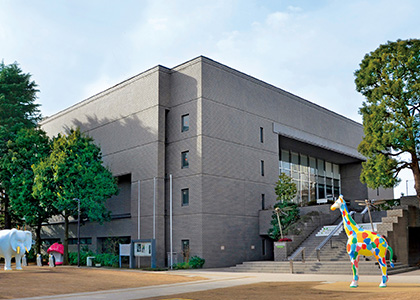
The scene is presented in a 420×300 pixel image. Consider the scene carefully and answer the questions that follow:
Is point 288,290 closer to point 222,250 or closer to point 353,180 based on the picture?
point 222,250

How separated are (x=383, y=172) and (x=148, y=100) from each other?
21.0 m

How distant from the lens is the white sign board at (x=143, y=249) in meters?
37.0

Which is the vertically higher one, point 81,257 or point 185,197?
point 185,197

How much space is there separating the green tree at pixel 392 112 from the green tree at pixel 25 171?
27.1 metres

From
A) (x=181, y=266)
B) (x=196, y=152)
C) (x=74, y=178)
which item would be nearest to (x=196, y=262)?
(x=181, y=266)

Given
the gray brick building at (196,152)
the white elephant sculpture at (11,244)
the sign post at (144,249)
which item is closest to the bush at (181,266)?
the gray brick building at (196,152)

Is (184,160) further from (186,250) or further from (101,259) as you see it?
(101,259)

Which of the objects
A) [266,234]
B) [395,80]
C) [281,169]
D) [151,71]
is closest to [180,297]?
[395,80]

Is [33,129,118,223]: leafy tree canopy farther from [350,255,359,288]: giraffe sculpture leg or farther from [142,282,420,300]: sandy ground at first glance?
[350,255,359,288]: giraffe sculpture leg

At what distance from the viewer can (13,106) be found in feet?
164

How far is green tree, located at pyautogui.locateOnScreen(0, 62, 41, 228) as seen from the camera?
1890 inches

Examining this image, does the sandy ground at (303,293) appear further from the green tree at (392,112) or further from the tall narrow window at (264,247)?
the tall narrow window at (264,247)

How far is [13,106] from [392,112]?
3753 centimetres

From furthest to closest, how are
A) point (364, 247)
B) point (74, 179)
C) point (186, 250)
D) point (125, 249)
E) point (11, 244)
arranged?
point (74, 179)
point (125, 249)
point (186, 250)
point (11, 244)
point (364, 247)
